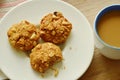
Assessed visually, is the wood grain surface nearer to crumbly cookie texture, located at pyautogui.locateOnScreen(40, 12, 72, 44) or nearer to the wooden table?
the wooden table

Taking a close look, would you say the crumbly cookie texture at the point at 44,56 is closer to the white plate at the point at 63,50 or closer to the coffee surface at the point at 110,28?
the white plate at the point at 63,50

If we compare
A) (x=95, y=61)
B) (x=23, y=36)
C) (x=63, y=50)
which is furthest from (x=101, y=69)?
(x=23, y=36)

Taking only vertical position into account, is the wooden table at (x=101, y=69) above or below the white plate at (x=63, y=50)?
below

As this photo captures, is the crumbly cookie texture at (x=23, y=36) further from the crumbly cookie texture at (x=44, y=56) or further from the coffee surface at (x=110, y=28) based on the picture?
the coffee surface at (x=110, y=28)

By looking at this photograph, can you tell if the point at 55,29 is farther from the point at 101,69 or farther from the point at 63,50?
the point at 101,69

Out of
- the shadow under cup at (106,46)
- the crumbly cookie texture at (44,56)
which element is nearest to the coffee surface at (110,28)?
the shadow under cup at (106,46)
